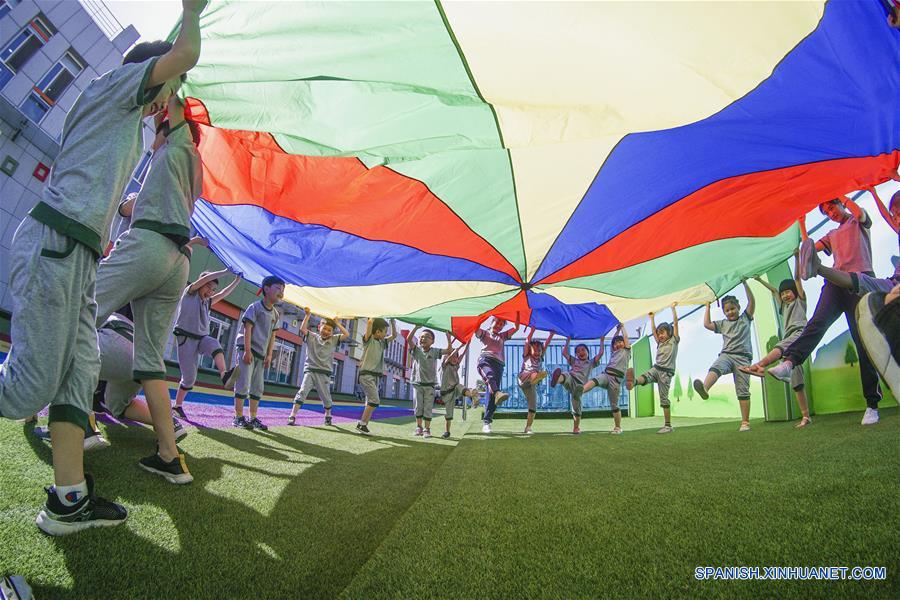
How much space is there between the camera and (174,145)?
1630mm

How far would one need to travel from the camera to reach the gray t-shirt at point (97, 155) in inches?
42.8

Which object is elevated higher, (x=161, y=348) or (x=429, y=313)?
(x=429, y=313)

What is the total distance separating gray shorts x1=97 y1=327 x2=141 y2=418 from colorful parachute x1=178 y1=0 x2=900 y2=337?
1.31 metres

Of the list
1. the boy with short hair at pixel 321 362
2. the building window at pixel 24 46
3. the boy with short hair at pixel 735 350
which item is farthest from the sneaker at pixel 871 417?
the building window at pixel 24 46

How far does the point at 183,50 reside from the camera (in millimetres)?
1161

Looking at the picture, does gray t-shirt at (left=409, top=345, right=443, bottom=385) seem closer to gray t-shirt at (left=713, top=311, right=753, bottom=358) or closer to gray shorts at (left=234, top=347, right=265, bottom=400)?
gray shorts at (left=234, top=347, right=265, bottom=400)

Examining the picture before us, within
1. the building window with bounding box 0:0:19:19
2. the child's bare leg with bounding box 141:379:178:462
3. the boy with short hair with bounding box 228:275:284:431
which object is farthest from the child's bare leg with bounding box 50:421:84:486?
the building window with bounding box 0:0:19:19

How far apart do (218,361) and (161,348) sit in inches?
83.8

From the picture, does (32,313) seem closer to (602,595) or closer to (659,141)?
(602,595)

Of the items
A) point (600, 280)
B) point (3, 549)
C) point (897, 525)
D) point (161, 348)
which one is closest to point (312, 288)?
point (161, 348)

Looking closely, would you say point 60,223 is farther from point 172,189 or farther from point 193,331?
point 193,331

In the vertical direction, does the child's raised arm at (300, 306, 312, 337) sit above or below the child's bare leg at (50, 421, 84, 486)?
above

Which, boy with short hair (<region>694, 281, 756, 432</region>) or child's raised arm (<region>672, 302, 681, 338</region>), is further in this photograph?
child's raised arm (<region>672, 302, 681, 338</region>)

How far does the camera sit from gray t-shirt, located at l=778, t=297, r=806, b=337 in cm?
400
